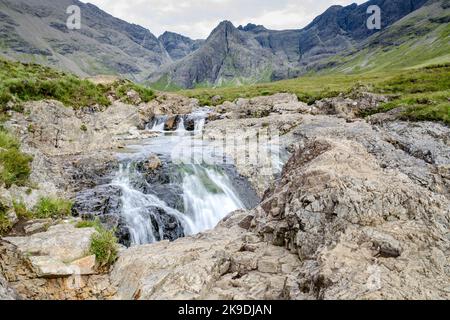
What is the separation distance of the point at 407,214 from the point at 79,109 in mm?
35143

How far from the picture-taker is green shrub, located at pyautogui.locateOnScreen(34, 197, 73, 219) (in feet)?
43.2

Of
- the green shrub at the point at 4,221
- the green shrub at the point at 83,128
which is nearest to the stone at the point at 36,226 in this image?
the green shrub at the point at 4,221

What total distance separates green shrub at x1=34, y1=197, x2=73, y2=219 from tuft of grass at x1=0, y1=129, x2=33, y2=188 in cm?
Result: 128

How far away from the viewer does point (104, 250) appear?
1041 centimetres

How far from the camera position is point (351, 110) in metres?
43.6

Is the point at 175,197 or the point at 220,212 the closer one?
the point at 220,212

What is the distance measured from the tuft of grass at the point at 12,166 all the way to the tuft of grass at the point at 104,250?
5125 millimetres

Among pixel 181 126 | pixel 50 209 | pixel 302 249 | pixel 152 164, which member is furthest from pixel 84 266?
pixel 181 126

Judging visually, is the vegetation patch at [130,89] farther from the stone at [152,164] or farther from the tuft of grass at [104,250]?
the tuft of grass at [104,250]

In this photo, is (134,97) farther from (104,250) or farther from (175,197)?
(104,250)

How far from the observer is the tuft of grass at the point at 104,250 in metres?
10.2

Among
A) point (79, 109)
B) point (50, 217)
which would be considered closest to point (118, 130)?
point (79, 109)

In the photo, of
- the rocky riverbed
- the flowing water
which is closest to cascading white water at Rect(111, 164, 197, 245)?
the flowing water

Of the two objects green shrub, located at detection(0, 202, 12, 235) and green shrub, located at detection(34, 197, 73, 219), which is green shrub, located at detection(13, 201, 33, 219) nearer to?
green shrub, located at detection(34, 197, 73, 219)
